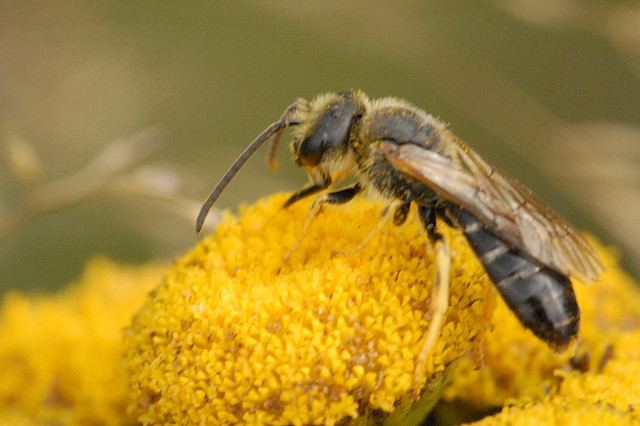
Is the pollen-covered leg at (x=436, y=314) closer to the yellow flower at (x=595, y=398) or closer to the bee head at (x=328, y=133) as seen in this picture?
the yellow flower at (x=595, y=398)

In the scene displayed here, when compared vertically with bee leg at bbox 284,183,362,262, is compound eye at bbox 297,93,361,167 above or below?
above

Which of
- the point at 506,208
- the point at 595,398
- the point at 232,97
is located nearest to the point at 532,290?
the point at 506,208

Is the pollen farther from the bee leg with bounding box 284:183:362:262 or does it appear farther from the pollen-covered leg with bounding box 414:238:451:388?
the bee leg with bounding box 284:183:362:262

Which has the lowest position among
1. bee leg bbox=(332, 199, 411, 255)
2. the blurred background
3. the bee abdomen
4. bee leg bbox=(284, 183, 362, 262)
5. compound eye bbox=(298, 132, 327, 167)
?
the bee abdomen

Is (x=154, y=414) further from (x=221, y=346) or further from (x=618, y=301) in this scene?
(x=618, y=301)

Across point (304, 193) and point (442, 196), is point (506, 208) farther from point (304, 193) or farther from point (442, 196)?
point (304, 193)

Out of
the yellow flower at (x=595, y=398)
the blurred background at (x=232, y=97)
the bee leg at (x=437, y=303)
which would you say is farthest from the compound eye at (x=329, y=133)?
the blurred background at (x=232, y=97)

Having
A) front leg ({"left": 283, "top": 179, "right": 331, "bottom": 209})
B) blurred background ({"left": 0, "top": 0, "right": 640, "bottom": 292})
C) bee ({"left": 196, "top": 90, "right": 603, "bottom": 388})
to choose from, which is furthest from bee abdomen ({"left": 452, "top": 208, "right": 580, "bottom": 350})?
blurred background ({"left": 0, "top": 0, "right": 640, "bottom": 292})
